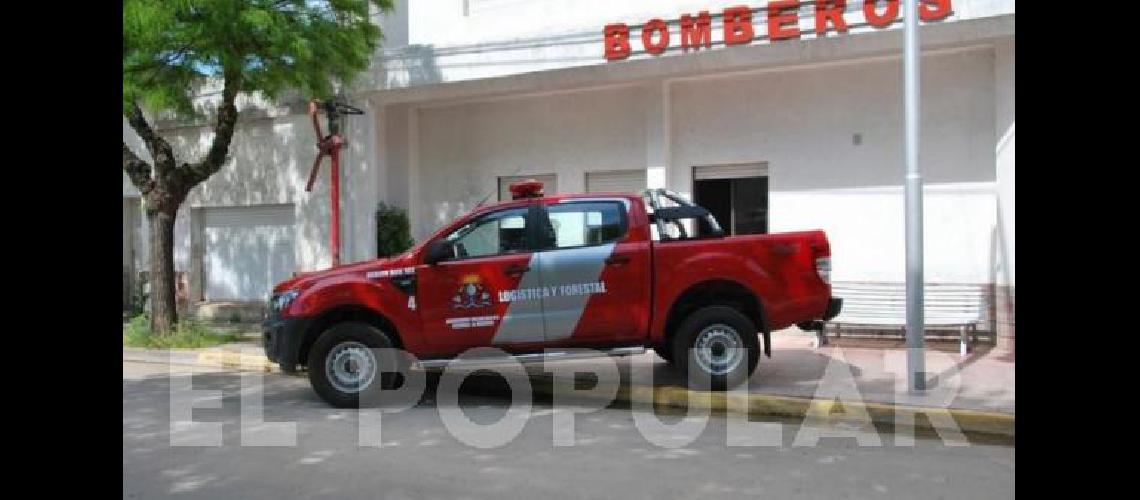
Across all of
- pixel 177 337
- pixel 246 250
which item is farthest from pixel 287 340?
pixel 246 250

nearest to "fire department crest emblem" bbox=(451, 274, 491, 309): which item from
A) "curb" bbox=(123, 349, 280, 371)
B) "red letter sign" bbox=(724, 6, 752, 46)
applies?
"curb" bbox=(123, 349, 280, 371)

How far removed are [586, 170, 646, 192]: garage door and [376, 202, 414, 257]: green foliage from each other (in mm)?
3320

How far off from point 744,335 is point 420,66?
768 centimetres

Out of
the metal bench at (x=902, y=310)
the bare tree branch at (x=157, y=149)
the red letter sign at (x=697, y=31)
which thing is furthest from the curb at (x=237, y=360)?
the metal bench at (x=902, y=310)

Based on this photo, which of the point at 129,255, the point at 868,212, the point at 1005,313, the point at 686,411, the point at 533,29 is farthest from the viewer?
the point at 129,255

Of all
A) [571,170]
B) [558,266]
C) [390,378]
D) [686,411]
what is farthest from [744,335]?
[571,170]

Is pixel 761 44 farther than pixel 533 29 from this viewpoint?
No

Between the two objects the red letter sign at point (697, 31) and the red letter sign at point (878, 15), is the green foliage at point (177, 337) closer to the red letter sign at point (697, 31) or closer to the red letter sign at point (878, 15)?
the red letter sign at point (697, 31)

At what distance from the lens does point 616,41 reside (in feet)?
40.2

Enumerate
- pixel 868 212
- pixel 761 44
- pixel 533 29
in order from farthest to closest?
pixel 533 29, pixel 868 212, pixel 761 44

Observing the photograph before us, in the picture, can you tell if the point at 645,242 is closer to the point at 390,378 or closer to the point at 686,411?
the point at 686,411

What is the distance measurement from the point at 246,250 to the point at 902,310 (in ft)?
37.3

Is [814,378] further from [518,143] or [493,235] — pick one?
[518,143]

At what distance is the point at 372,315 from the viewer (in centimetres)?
832
